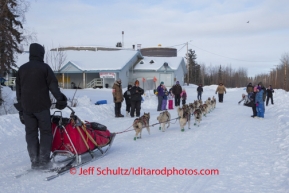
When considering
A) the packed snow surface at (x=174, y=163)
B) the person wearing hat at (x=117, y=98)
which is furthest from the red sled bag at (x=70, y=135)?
the person wearing hat at (x=117, y=98)

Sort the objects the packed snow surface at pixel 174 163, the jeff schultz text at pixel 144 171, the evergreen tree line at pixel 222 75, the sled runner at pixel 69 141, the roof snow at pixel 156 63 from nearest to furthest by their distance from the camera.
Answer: the packed snow surface at pixel 174 163 → the jeff schultz text at pixel 144 171 → the sled runner at pixel 69 141 → the roof snow at pixel 156 63 → the evergreen tree line at pixel 222 75

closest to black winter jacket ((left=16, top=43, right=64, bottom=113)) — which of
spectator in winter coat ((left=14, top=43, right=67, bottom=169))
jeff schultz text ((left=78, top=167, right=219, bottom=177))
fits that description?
spectator in winter coat ((left=14, top=43, right=67, bottom=169))

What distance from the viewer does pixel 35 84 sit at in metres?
5.17

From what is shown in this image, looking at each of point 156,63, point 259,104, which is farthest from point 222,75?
point 259,104

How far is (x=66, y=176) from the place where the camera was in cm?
507

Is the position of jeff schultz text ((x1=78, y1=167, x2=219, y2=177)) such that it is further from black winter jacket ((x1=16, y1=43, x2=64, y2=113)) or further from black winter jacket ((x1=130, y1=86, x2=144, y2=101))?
black winter jacket ((x1=130, y1=86, x2=144, y2=101))

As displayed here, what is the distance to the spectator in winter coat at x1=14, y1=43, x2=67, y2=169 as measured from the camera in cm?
516

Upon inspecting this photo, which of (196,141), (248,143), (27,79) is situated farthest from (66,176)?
(248,143)

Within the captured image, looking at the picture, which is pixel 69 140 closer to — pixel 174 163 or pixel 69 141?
pixel 69 141

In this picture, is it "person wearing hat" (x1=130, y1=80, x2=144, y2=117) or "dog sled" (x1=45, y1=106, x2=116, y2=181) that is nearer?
"dog sled" (x1=45, y1=106, x2=116, y2=181)

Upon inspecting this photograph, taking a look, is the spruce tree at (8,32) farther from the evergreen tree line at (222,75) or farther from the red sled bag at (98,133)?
the evergreen tree line at (222,75)

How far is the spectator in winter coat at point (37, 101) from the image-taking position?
16.9ft

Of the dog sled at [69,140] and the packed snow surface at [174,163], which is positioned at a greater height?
the dog sled at [69,140]

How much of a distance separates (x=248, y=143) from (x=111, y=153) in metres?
3.82
